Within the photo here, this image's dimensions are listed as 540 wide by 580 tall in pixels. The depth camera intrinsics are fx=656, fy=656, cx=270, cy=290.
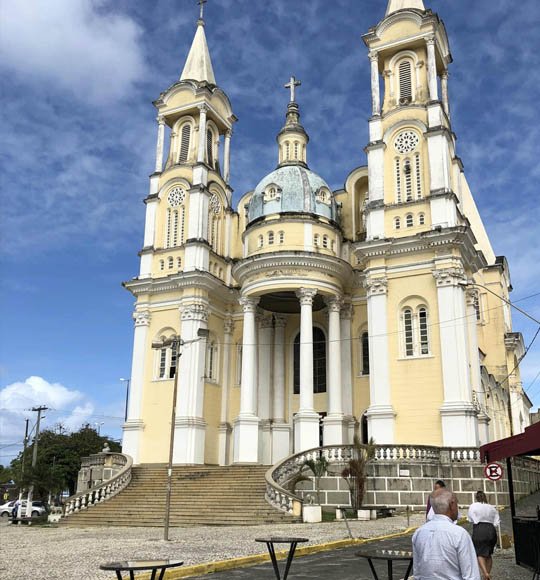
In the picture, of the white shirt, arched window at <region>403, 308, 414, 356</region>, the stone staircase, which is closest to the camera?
the white shirt

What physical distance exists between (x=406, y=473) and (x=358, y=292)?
39.0 ft

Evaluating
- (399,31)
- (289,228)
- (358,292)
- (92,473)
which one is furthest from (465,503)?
(399,31)

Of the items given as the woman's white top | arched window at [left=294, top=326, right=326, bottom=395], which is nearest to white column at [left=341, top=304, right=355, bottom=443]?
arched window at [left=294, top=326, right=326, bottom=395]

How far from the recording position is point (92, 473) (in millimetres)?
32875

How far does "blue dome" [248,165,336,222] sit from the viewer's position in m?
34.6

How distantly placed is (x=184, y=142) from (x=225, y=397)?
15.9 meters

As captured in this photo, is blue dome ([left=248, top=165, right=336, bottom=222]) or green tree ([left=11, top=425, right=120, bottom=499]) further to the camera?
green tree ([left=11, top=425, right=120, bottom=499])

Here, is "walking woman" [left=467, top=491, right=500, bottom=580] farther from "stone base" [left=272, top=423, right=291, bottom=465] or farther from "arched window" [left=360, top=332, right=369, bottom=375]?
"stone base" [left=272, top=423, right=291, bottom=465]

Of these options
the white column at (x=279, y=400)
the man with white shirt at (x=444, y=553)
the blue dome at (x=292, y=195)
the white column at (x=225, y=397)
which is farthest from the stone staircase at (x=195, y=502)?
the man with white shirt at (x=444, y=553)

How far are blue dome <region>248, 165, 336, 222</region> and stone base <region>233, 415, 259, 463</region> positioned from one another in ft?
35.7

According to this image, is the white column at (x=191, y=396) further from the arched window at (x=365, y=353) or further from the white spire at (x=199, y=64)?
the white spire at (x=199, y=64)

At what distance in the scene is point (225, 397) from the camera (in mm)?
35938

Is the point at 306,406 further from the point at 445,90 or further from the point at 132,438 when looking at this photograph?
the point at 445,90

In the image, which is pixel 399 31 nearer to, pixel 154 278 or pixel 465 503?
pixel 154 278
